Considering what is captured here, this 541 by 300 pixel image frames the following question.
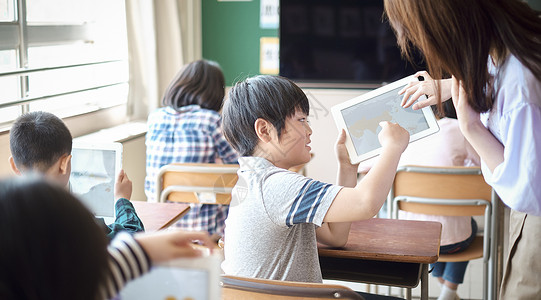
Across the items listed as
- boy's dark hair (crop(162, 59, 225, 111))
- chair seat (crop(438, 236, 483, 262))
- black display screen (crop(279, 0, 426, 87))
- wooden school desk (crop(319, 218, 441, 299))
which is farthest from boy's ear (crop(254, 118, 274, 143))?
black display screen (crop(279, 0, 426, 87))

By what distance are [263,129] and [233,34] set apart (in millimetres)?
3457

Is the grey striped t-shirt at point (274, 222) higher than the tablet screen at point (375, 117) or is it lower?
lower

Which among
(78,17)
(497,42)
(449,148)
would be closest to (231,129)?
(497,42)

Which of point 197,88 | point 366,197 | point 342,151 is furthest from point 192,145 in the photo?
point 366,197

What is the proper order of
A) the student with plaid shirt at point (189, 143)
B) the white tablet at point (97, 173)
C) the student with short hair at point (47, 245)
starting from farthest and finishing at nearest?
1. the student with plaid shirt at point (189, 143)
2. the white tablet at point (97, 173)
3. the student with short hair at point (47, 245)

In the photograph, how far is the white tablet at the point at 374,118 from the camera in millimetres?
1725

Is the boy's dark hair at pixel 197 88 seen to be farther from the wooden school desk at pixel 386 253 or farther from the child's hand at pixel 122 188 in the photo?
the wooden school desk at pixel 386 253

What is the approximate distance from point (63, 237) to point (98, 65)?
3.59 metres

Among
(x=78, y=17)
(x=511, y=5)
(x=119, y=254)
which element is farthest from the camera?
(x=78, y=17)

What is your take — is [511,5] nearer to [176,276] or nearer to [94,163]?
[176,276]

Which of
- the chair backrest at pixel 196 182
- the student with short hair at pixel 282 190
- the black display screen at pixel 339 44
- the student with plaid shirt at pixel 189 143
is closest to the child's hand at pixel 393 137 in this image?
the student with short hair at pixel 282 190

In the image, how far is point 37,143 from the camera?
1704mm

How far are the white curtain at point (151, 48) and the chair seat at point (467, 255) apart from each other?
2501 millimetres

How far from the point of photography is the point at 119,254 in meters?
0.80
